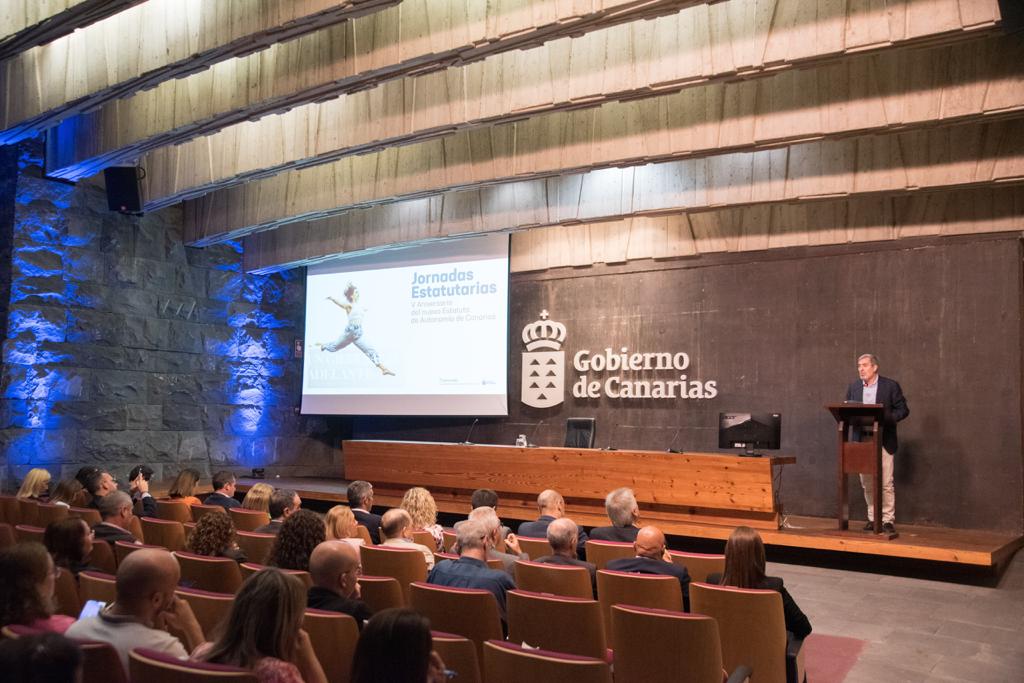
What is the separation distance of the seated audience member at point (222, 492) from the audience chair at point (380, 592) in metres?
3.11

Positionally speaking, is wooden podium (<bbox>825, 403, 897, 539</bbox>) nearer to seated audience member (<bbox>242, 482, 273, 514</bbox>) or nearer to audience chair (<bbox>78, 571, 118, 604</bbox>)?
seated audience member (<bbox>242, 482, 273, 514</bbox>)

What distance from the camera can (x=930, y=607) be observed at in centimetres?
559

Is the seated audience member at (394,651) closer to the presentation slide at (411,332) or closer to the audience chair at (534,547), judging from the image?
the audience chair at (534,547)

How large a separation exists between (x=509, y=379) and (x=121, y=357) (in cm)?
479

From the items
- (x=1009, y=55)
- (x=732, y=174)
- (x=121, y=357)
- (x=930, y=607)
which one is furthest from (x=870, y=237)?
(x=121, y=357)

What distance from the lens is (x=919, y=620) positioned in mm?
5242

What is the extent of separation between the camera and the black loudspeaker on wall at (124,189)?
10.1 metres

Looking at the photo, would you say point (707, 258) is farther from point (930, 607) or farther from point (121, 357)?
point (121, 357)

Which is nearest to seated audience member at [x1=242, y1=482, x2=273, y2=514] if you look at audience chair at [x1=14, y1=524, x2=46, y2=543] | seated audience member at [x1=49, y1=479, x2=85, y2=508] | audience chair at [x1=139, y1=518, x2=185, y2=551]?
audience chair at [x1=139, y1=518, x2=185, y2=551]

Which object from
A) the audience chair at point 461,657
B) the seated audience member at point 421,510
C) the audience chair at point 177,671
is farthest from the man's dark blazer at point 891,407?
the audience chair at point 177,671

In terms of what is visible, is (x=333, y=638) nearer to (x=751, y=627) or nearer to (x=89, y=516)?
(x=751, y=627)

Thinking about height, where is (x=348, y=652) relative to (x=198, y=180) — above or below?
below

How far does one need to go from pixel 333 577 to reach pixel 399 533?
1.46m

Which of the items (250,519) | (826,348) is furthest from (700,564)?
(826,348)
